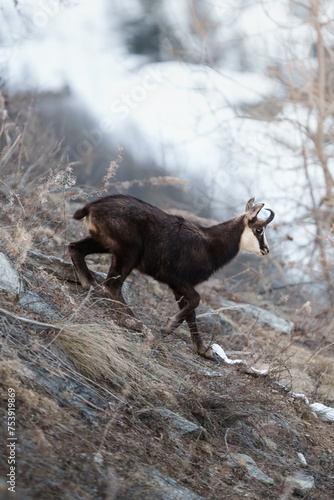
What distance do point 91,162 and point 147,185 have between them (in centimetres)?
131

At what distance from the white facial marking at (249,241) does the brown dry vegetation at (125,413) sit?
3.76 ft

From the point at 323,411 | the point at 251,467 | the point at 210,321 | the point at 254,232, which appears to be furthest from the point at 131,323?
the point at 210,321

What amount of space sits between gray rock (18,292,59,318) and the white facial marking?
2.70 m

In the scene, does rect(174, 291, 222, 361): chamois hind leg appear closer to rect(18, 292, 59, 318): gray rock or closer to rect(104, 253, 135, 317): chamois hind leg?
rect(104, 253, 135, 317): chamois hind leg

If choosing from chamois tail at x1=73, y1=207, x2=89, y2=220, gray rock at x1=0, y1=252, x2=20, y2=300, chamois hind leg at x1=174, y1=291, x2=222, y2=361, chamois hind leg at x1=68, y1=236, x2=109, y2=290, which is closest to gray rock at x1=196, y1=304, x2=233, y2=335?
chamois hind leg at x1=174, y1=291, x2=222, y2=361

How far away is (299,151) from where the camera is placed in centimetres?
1303

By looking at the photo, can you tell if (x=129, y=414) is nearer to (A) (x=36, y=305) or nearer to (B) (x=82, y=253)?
(A) (x=36, y=305)

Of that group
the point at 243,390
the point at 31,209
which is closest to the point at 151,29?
the point at 31,209

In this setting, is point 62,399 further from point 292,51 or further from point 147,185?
point 292,51

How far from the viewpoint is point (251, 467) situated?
450 cm

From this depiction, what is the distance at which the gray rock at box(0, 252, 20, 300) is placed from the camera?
466cm

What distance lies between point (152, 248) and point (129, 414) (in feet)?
7.40

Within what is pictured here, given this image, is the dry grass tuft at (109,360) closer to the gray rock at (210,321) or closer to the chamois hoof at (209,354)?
the chamois hoof at (209,354)

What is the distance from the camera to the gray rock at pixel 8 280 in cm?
466
